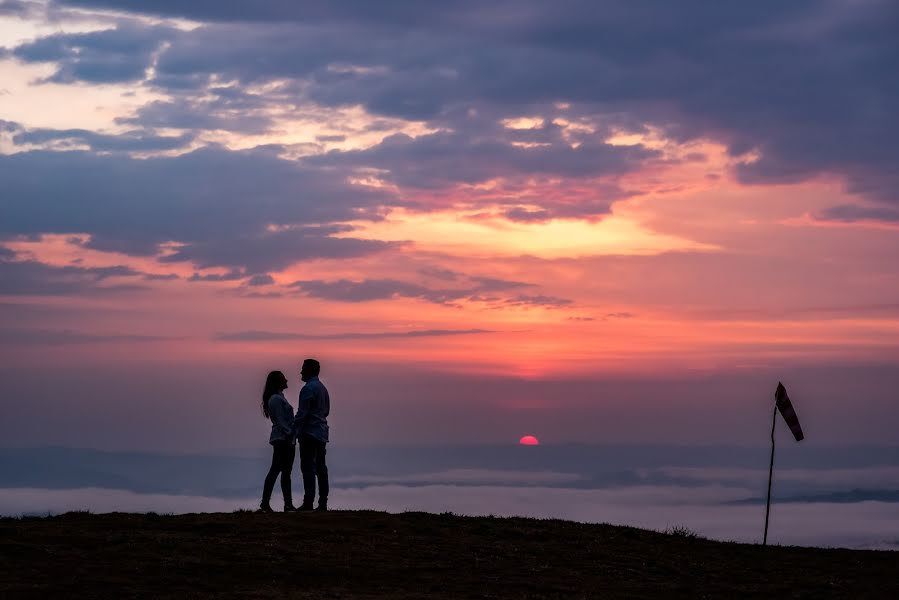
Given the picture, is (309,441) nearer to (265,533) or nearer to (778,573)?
(265,533)

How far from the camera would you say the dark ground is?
16.3 metres

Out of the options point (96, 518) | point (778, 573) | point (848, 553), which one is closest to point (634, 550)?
point (778, 573)

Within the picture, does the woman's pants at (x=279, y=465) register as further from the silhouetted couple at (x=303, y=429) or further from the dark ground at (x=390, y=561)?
the dark ground at (x=390, y=561)

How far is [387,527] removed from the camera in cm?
2069

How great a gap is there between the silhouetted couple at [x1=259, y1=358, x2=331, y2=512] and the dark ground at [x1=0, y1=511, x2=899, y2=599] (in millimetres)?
1251

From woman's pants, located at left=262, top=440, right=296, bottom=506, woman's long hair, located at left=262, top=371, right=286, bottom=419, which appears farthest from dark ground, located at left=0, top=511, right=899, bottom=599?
woman's long hair, located at left=262, top=371, right=286, bottom=419

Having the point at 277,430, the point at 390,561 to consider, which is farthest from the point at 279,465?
the point at 390,561

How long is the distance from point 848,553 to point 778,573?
3043 millimetres

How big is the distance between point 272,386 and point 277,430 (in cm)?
85

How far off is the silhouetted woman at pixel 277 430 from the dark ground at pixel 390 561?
1334mm

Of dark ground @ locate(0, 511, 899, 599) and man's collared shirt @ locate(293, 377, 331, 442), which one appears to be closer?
dark ground @ locate(0, 511, 899, 599)

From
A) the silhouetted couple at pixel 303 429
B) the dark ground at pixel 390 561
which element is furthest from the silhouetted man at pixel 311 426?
the dark ground at pixel 390 561

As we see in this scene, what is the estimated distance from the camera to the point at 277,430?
2222cm

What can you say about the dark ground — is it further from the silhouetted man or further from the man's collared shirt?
the man's collared shirt
